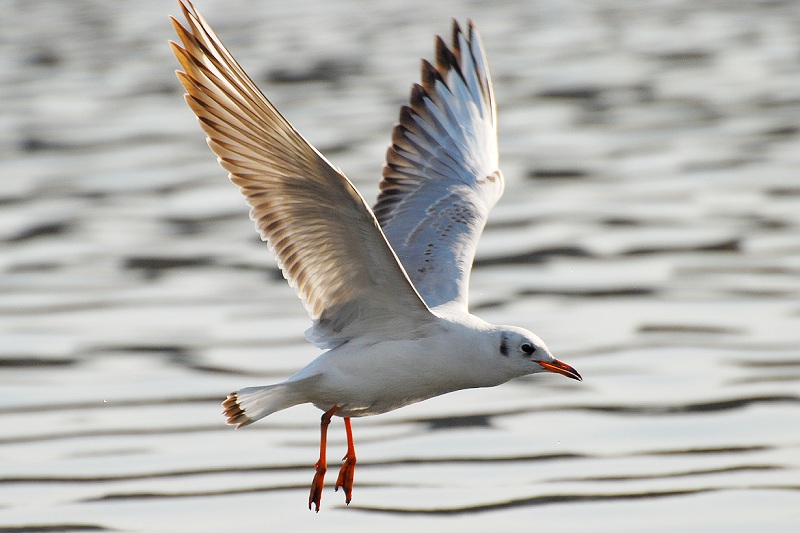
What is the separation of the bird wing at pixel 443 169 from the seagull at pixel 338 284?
4 cm

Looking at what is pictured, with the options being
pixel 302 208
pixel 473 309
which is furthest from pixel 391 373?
pixel 473 309

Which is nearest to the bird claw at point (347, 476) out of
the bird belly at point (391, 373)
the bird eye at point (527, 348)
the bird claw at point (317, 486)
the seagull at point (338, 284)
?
the seagull at point (338, 284)

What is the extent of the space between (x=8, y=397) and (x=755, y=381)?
5.14 m

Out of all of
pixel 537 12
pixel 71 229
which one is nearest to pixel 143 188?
pixel 71 229

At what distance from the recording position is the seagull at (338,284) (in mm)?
6680

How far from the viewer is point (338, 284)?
7336 mm

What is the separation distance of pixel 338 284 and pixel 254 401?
68 centimetres

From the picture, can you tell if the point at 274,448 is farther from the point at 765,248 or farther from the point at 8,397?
the point at 765,248

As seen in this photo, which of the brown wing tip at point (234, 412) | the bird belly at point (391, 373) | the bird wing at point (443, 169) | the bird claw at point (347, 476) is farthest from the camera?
the bird wing at point (443, 169)

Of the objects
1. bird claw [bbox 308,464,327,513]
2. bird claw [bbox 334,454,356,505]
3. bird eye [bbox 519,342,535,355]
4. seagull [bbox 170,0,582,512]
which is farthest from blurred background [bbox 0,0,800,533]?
bird eye [bbox 519,342,535,355]

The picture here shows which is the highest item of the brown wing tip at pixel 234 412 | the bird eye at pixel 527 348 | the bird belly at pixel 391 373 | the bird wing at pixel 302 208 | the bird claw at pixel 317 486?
the bird wing at pixel 302 208

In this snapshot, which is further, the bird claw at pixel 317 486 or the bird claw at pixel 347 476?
the bird claw at pixel 347 476

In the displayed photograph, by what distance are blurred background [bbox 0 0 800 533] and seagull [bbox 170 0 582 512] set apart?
1.56 meters

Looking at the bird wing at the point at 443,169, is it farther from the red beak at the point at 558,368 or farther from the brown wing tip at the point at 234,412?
the brown wing tip at the point at 234,412
